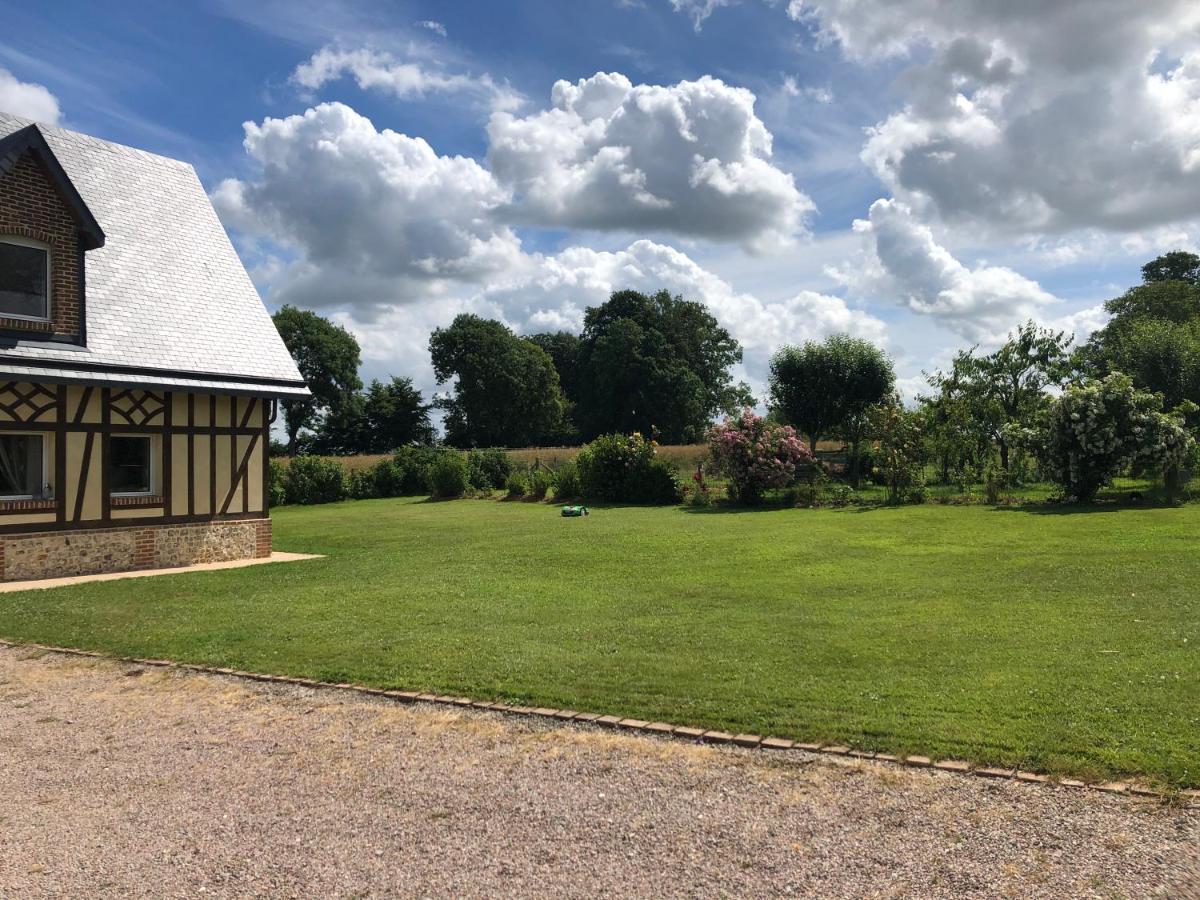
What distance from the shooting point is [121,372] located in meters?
13.2

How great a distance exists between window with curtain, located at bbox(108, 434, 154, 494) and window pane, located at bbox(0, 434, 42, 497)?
3.22 feet

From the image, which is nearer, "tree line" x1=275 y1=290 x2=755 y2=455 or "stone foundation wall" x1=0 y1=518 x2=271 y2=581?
"stone foundation wall" x1=0 y1=518 x2=271 y2=581

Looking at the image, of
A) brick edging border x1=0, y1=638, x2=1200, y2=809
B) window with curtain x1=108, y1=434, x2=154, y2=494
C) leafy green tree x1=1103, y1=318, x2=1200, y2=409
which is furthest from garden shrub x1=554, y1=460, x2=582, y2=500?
brick edging border x1=0, y1=638, x2=1200, y2=809

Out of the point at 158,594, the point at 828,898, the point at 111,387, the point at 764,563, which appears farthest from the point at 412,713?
the point at 111,387

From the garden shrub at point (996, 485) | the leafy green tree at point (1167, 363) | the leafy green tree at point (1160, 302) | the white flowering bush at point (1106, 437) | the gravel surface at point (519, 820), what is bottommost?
the gravel surface at point (519, 820)

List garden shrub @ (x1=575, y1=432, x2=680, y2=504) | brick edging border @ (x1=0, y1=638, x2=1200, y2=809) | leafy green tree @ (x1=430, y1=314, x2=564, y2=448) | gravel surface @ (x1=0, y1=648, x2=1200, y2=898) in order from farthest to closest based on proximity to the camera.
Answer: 1. leafy green tree @ (x1=430, y1=314, x2=564, y2=448)
2. garden shrub @ (x1=575, y1=432, x2=680, y2=504)
3. brick edging border @ (x1=0, y1=638, x2=1200, y2=809)
4. gravel surface @ (x1=0, y1=648, x2=1200, y2=898)

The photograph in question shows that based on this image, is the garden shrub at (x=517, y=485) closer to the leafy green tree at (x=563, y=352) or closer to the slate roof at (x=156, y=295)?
the slate roof at (x=156, y=295)

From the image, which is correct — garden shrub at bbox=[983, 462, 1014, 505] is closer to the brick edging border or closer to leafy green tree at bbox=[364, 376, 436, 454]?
the brick edging border

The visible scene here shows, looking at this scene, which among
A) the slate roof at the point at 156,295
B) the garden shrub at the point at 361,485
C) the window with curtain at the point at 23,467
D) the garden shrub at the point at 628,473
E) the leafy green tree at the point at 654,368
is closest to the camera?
the window with curtain at the point at 23,467

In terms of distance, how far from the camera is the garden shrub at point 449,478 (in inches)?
1215

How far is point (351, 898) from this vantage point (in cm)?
339

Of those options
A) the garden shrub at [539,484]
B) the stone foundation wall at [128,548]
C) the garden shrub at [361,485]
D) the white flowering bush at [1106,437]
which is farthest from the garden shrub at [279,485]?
the white flowering bush at [1106,437]

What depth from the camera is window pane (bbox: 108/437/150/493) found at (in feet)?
45.2

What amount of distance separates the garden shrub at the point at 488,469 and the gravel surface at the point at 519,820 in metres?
26.6
